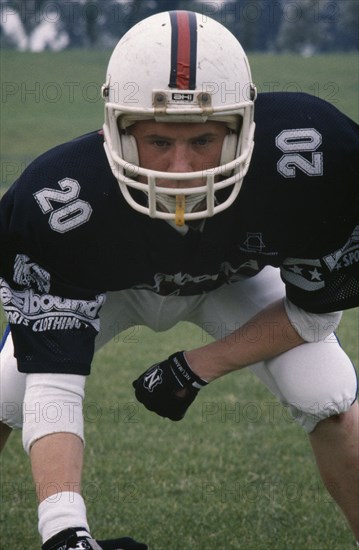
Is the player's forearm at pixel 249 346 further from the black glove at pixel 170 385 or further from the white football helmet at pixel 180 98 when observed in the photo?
the white football helmet at pixel 180 98

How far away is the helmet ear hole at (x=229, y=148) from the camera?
2.38 m

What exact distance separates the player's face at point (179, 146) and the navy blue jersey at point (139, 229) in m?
0.17

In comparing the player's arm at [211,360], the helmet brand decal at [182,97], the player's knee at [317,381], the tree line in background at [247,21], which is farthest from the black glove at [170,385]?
the tree line in background at [247,21]

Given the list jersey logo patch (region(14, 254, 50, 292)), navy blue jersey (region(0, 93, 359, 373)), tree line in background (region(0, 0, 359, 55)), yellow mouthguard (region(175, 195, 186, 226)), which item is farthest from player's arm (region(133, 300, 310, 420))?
tree line in background (region(0, 0, 359, 55))

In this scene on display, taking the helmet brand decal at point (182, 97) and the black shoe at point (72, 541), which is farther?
the helmet brand decal at point (182, 97)

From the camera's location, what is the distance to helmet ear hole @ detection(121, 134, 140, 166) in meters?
2.39

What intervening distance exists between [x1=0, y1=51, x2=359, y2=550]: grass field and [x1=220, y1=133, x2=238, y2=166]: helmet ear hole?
1.38 m

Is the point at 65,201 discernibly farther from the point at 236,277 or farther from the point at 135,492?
the point at 135,492

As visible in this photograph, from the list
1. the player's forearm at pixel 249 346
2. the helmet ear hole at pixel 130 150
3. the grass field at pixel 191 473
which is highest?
the helmet ear hole at pixel 130 150

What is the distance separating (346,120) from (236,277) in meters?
0.53

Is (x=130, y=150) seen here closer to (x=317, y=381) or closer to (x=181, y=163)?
(x=181, y=163)

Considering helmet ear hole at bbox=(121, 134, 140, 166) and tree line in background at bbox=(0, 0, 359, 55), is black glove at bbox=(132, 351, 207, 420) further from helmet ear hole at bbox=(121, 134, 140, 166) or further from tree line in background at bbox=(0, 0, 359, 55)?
tree line in background at bbox=(0, 0, 359, 55)

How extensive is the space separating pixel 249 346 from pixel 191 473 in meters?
1.21

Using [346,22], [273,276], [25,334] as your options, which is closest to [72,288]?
[25,334]
